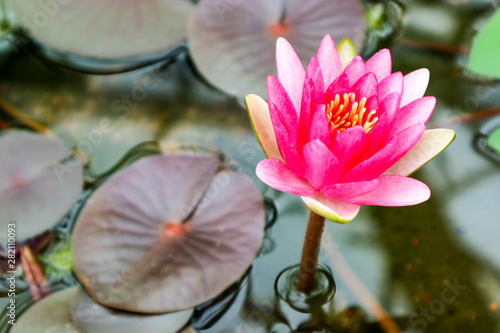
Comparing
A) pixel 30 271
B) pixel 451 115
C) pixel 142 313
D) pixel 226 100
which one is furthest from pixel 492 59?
pixel 30 271

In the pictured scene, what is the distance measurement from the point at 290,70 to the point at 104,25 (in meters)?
1.13

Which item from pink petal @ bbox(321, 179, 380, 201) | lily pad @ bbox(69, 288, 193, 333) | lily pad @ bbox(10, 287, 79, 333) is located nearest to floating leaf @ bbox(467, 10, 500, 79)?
pink petal @ bbox(321, 179, 380, 201)

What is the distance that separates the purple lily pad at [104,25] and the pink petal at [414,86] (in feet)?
3.75

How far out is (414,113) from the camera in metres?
1.15

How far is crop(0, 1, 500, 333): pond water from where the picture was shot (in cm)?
156

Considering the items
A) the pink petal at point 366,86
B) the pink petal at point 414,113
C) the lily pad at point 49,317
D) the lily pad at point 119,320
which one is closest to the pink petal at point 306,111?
the pink petal at point 366,86

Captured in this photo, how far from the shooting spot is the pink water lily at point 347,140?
1053mm

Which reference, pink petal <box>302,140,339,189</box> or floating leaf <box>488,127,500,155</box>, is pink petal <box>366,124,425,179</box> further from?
floating leaf <box>488,127,500,155</box>

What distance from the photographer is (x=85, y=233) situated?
5.12 feet

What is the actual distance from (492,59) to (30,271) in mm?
1942

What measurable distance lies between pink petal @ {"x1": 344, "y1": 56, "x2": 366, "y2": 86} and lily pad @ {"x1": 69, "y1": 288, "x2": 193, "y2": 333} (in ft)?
2.84

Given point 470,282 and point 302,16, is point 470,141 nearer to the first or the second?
point 470,282

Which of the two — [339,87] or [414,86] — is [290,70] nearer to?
[339,87]

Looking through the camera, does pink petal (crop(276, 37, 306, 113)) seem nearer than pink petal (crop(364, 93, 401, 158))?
No
